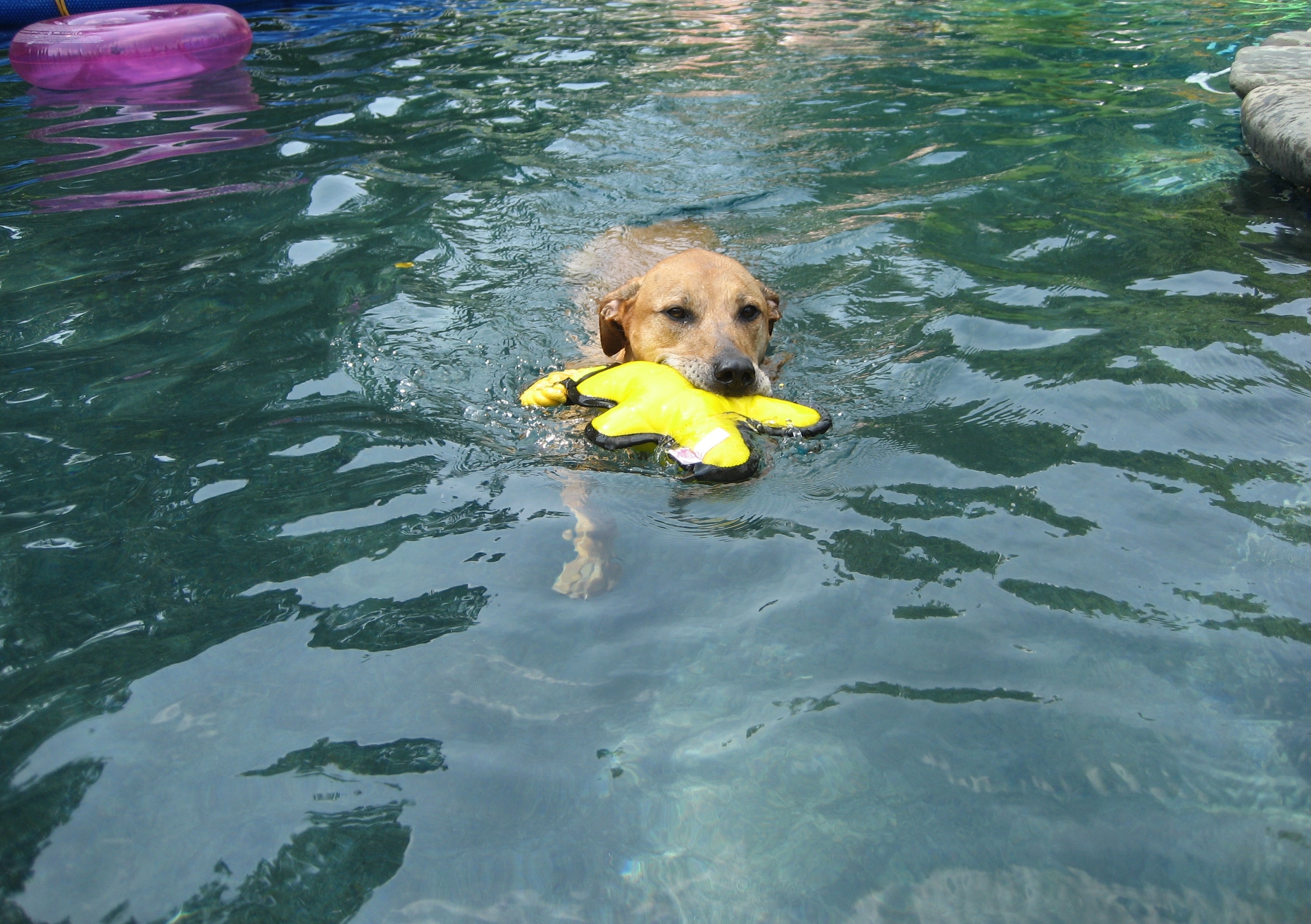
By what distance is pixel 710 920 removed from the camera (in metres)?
2.07

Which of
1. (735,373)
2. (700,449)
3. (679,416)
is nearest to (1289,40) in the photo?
(735,373)

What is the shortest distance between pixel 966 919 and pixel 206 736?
1.87 metres

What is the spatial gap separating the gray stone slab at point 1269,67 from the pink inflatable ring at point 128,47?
994cm

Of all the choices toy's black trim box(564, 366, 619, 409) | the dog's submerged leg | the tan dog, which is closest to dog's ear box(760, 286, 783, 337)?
the tan dog

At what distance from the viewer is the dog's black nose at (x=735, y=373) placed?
162 inches

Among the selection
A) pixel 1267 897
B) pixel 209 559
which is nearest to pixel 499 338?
pixel 209 559

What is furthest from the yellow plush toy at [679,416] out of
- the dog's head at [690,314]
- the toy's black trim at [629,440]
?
the dog's head at [690,314]

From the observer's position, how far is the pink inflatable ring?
973cm

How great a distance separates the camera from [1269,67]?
26.3 feet

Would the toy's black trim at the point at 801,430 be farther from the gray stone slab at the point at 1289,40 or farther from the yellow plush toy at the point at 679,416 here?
the gray stone slab at the point at 1289,40

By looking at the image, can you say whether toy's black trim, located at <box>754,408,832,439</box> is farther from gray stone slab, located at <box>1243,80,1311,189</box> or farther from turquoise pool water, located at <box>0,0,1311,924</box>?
gray stone slab, located at <box>1243,80,1311,189</box>

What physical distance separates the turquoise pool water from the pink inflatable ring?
3.72 meters

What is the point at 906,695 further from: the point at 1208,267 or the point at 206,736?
the point at 1208,267

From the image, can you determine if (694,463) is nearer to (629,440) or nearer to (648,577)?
(629,440)
